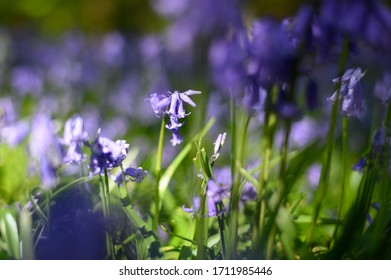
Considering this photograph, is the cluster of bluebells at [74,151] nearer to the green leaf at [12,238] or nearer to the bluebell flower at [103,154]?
the bluebell flower at [103,154]

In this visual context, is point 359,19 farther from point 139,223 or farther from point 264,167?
point 139,223

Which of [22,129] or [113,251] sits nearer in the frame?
[113,251]

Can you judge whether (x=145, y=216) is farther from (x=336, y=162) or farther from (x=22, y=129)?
(x=336, y=162)
